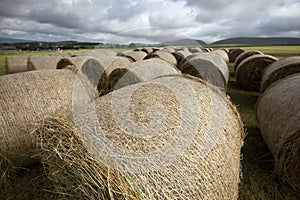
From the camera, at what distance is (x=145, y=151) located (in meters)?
2.38

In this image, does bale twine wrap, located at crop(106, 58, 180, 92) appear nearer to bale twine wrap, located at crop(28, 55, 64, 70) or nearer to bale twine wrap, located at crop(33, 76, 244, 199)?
bale twine wrap, located at crop(33, 76, 244, 199)

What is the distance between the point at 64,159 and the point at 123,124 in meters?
0.74

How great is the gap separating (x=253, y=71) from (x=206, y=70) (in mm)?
3216

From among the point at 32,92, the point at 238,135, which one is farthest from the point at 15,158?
the point at 238,135

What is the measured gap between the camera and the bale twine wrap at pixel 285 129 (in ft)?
12.9

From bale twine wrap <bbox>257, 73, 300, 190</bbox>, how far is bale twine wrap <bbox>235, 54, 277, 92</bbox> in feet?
22.0

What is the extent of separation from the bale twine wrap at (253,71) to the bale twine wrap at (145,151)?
954 cm

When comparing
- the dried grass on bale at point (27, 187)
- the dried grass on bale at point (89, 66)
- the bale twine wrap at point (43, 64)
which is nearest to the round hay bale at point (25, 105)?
the dried grass on bale at point (27, 187)

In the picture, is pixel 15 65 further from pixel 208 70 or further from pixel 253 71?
pixel 253 71

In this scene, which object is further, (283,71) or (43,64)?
(43,64)

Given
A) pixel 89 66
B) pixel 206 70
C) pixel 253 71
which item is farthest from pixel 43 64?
pixel 253 71

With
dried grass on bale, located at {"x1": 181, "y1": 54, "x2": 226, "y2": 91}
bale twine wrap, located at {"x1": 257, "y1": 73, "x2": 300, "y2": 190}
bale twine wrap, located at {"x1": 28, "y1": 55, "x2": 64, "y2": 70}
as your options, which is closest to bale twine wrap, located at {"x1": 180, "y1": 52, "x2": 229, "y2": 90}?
dried grass on bale, located at {"x1": 181, "y1": 54, "x2": 226, "y2": 91}

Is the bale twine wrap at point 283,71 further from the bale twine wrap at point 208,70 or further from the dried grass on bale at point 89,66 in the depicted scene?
the dried grass on bale at point 89,66

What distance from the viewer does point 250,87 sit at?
1199 centimetres
